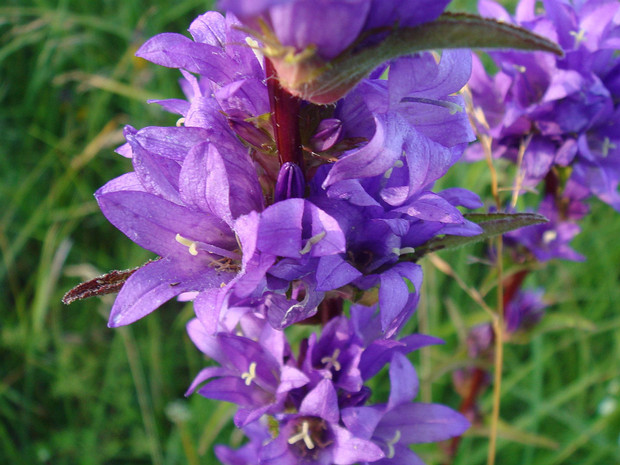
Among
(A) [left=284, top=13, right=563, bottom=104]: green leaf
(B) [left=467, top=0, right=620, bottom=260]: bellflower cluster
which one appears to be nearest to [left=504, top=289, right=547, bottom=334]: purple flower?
(B) [left=467, top=0, right=620, bottom=260]: bellflower cluster

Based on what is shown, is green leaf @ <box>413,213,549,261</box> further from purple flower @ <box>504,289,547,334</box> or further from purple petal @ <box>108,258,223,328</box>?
purple flower @ <box>504,289,547,334</box>

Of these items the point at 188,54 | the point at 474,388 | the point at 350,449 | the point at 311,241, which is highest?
the point at 188,54

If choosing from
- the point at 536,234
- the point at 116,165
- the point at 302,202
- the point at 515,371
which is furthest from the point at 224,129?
the point at 116,165

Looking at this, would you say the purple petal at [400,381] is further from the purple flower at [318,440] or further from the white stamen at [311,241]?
the white stamen at [311,241]

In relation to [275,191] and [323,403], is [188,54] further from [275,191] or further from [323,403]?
[323,403]

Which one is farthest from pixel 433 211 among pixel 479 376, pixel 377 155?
pixel 479 376

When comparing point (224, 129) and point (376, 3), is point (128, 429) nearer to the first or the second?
point (224, 129)
